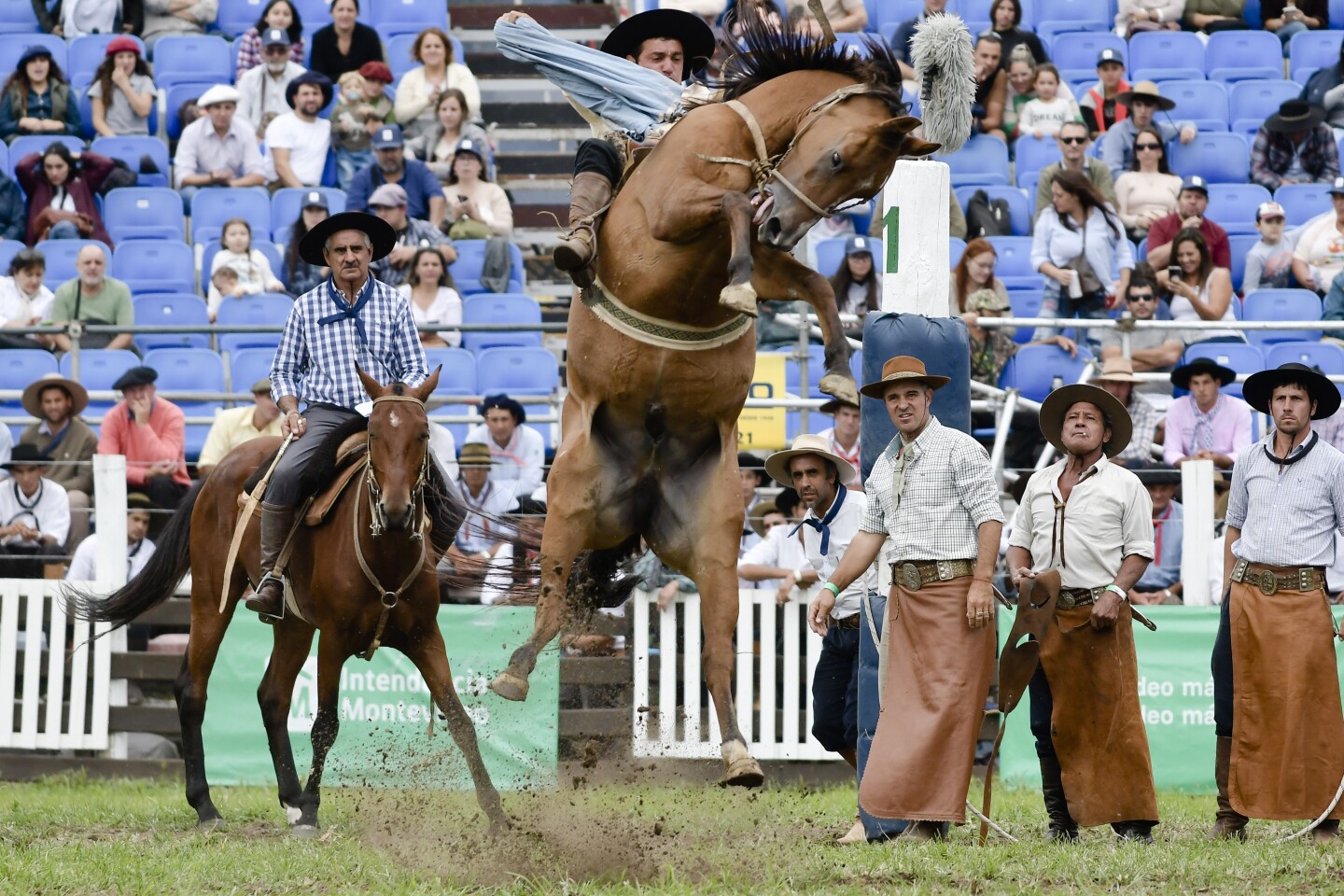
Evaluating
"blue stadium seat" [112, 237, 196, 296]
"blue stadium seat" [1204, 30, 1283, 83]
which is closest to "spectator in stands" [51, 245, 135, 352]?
"blue stadium seat" [112, 237, 196, 296]

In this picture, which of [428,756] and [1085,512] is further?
[428,756]

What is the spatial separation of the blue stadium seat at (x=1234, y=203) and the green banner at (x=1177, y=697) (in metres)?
5.65

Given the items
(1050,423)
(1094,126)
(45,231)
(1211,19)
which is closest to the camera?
(1050,423)

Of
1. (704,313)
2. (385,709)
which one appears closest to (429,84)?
(385,709)

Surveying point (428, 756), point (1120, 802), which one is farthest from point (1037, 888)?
point (428, 756)

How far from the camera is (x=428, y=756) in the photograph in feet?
29.2

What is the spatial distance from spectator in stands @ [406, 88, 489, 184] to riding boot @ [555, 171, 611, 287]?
8158 mm

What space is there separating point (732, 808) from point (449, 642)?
3162 mm

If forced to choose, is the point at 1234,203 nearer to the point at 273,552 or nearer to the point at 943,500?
the point at 943,500

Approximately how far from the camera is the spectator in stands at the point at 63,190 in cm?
1484

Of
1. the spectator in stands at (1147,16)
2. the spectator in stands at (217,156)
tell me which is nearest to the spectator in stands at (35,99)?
the spectator in stands at (217,156)

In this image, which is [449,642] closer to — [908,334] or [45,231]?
[908,334]

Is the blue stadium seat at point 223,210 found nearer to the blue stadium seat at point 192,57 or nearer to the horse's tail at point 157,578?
the blue stadium seat at point 192,57

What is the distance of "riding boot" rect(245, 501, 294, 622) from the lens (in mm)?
8875
